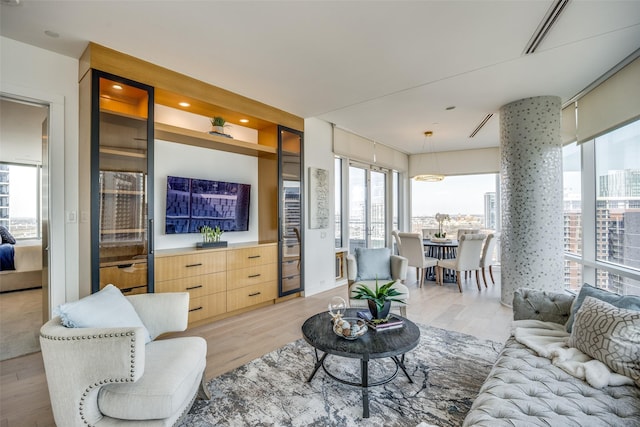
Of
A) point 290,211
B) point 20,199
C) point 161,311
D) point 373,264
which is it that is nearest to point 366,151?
point 290,211

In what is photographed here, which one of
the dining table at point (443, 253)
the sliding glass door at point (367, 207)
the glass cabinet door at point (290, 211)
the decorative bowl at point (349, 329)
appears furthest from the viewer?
the sliding glass door at point (367, 207)

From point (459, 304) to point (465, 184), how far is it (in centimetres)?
392

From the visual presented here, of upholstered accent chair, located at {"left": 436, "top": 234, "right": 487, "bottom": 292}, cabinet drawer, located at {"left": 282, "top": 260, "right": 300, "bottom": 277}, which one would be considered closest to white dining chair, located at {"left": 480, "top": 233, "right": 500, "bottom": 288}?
upholstered accent chair, located at {"left": 436, "top": 234, "right": 487, "bottom": 292}

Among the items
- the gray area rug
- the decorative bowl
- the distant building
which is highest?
the distant building

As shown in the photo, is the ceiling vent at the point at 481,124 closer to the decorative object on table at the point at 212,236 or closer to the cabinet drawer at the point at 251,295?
the cabinet drawer at the point at 251,295

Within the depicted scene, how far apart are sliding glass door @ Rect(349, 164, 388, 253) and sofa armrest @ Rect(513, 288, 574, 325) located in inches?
146

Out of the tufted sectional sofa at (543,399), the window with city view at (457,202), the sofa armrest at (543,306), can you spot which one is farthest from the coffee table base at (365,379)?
the window with city view at (457,202)

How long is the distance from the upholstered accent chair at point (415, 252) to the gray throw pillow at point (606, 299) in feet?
10.3

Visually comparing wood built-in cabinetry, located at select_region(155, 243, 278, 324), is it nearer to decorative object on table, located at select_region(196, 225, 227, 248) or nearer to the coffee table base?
decorative object on table, located at select_region(196, 225, 227, 248)

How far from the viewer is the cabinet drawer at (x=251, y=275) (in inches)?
148

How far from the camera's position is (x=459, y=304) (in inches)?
168

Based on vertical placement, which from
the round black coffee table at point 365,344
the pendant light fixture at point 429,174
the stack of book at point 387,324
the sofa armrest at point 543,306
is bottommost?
the round black coffee table at point 365,344

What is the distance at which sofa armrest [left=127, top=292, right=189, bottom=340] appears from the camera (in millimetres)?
2049

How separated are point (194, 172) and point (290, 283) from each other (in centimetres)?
202
